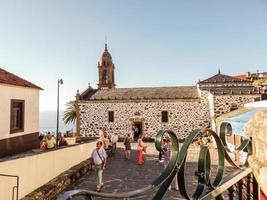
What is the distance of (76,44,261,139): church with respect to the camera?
71.3ft

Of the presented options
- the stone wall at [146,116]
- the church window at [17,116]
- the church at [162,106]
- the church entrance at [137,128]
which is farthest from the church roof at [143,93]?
the church window at [17,116]

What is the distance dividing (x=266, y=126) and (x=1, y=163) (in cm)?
548

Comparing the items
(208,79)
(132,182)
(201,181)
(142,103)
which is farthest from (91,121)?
(201,181)

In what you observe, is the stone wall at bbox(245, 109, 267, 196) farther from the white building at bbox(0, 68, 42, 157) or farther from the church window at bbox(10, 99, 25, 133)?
the church window at bbox(10, 99, 25, 133)

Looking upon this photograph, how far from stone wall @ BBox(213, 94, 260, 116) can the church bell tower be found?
14.0 m

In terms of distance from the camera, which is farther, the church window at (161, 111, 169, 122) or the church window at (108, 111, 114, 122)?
the church window at (108, 111, 114, 122)

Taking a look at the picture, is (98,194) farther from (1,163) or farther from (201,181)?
(1,163)

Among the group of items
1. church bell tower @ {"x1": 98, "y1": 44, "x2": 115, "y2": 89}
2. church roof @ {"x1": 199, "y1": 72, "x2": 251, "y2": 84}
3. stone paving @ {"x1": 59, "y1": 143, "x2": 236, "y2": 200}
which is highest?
church bell tower @ {"x1": 98, "y1": 44, "x2": 115, "y2": 89}

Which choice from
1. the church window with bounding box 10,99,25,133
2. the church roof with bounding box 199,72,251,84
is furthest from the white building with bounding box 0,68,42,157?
the church roof with bounding box 199,72,251,84

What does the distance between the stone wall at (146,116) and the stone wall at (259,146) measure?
22.1 metres

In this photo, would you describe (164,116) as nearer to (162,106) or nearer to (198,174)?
(162,106)

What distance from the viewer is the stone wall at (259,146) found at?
4.93ft

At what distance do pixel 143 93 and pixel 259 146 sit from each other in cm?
2430

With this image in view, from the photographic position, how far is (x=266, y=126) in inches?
58.1
